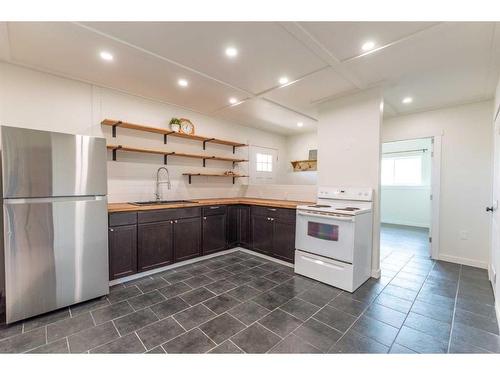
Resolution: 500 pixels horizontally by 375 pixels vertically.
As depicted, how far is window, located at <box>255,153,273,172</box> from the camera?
214 inches

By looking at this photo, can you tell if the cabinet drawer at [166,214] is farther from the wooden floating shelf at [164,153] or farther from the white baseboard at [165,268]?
the wooden floating shelf at [164,153]

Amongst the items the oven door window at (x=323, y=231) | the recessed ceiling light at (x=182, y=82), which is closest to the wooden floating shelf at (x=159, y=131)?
the recessed ceiling light at (x=182, y=82)

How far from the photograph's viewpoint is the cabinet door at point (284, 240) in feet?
10.8

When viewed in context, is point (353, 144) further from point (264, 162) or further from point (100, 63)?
point (100, 63)

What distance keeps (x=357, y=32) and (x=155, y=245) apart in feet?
10.4

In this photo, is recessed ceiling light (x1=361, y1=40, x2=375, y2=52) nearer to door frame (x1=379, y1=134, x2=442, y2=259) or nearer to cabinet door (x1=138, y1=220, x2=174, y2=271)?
door frame (x1=379, y1=134, x2=442, y2=259)

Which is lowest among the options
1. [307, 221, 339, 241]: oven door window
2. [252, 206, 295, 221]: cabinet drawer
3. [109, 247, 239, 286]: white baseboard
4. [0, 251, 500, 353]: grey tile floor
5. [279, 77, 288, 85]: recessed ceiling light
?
[0, 251, 500, 353]: grey tile floor

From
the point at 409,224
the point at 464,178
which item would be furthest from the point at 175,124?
the point at 409,224

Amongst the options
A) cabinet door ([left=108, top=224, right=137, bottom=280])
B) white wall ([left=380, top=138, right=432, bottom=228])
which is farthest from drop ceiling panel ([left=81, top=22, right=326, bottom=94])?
white wall ([left=380, top=138, right=432, bottom=228])

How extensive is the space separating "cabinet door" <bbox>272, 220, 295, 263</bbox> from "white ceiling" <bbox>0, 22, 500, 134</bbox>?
6.38 feet

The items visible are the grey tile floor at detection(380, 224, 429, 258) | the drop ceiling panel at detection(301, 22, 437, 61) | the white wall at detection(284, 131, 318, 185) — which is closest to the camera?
the drop ceiling panel at detection(301, 22, 437, 61)

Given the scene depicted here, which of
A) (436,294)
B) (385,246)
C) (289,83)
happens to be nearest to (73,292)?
(289,83)

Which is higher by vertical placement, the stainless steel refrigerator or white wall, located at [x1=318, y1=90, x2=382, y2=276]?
white wall, located at [x1=318, y1=90, x2=382, y2=276]
